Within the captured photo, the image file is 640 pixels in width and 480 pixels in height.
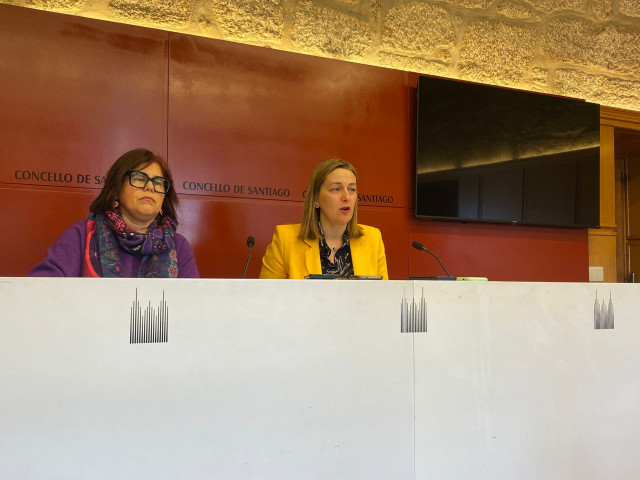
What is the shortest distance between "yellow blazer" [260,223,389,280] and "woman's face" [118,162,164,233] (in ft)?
2.05

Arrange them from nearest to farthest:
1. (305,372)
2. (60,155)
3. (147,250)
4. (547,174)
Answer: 1. (305,372)
2. (147,250)
3. (60,155)
4. (547,174)

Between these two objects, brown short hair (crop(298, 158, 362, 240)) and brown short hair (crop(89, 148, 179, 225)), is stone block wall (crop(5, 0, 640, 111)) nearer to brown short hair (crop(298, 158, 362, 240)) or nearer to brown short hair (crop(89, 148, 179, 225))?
brown short hair (crop(298, 158, 362, 240))

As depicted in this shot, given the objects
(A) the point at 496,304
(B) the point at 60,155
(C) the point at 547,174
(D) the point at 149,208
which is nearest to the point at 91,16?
(B) the point at 60,155

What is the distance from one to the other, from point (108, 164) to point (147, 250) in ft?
3.26

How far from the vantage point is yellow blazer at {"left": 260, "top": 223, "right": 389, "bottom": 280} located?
2.57m

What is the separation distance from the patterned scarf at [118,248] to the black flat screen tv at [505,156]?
1.79 meters

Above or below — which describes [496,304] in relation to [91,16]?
below

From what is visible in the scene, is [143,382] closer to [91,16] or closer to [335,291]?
[335,291]

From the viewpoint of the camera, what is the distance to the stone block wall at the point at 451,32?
315 centimetres

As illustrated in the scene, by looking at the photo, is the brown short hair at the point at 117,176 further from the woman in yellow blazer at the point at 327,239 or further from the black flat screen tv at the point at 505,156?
the black flat screen tv at the point at 505,156

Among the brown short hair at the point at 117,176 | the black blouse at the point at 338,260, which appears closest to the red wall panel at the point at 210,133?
the black blouse at the point at 338,260

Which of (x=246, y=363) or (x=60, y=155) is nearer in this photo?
(x=246, y=363)

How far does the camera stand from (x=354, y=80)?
3.41 m

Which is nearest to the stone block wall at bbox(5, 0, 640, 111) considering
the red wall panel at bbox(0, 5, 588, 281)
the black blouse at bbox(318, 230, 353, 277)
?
the red wall panel at bbox(0, 5, 588, 281)
